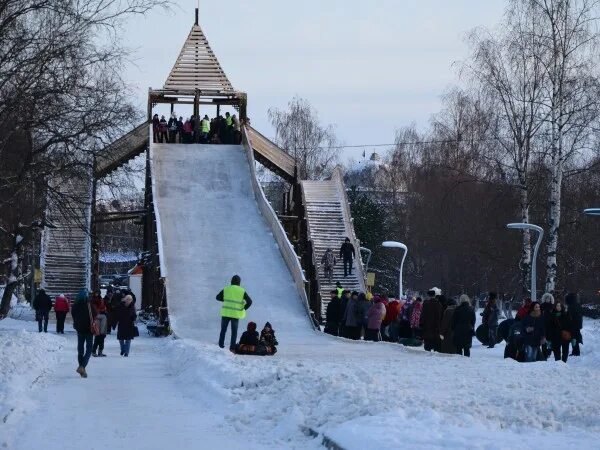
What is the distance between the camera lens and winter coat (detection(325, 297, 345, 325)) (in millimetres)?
33656

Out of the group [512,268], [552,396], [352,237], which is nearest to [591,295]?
[512,268]

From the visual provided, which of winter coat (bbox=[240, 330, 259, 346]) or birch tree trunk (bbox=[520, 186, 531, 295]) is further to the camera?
birch tree trunk (bbox=[520, 186, 531, 295])

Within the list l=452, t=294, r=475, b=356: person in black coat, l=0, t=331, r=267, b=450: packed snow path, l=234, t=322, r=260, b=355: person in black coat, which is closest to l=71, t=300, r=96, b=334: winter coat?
l=0, t=331, r=267, b=450: packed snow path

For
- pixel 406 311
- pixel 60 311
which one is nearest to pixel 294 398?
pixel 406 311

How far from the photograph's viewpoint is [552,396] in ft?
49.5

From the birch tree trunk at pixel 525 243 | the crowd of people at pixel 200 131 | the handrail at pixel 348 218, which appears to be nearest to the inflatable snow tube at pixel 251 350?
the handrail at pixel 348 218

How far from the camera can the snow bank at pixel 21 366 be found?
46.3 ft

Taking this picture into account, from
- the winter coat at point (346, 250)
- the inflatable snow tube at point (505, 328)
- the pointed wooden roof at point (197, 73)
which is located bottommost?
the inflatable snow tube at point (505, 328)

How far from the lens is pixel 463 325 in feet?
84.3

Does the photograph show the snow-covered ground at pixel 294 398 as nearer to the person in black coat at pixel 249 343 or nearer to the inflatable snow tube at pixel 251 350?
the inflatable snow tube at pixel 251 350

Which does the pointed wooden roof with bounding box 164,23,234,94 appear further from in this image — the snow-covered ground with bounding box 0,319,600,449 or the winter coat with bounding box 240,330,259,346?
the snow-covered ground with bounding box 0,319,600,449

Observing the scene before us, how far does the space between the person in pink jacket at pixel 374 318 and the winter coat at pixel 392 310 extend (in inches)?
40.5

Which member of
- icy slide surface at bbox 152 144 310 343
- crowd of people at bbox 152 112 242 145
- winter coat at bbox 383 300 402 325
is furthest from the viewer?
crowd of people at bbox 152 112 242 145

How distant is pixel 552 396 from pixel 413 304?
51.1 feet
